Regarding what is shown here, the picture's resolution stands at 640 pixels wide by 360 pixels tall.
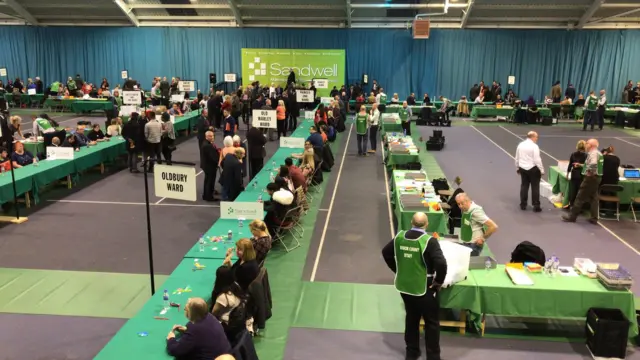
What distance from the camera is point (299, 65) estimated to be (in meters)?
25.0

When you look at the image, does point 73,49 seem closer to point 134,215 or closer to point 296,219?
point 134,215

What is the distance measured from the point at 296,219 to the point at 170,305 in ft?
11.9

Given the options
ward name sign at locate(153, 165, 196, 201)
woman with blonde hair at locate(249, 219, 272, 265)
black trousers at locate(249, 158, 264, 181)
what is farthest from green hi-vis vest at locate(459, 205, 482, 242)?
black trousers at locate(249, 158, 264, 181)

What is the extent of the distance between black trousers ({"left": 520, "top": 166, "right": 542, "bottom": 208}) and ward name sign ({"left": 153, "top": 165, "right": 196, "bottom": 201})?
256 inches

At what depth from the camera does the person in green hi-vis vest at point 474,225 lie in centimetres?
612

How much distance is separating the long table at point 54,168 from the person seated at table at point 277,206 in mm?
4713

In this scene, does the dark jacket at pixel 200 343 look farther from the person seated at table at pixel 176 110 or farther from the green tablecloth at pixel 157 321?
the person seated at table at pixel 176 110

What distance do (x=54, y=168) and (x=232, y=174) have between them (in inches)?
150

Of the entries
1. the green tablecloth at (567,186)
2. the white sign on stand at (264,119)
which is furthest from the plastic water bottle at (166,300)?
the green tablecloth at (567,186)

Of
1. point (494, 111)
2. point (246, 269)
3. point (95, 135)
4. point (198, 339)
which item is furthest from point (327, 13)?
point (198, 339)

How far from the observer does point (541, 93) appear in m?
25.9

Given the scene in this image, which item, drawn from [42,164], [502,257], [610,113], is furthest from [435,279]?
[610,113]

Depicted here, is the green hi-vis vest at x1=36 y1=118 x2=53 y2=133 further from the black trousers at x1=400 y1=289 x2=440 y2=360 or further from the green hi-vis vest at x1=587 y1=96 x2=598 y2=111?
the green hi-vis vest at x1=587 y1=96 x2=598 y2=111

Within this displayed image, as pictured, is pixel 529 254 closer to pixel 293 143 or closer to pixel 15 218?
pixel 293 143
